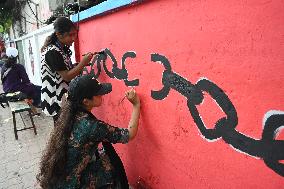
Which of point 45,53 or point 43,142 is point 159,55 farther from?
point 43,142

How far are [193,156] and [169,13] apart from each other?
3.72 ft

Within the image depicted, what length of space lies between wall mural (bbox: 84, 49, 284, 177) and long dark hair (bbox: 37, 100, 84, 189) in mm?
755

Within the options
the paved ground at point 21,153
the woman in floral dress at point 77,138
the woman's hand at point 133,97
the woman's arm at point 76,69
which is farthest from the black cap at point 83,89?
the paved ground at point 21,153

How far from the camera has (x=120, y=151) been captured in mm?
3422

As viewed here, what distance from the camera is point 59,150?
2.32 meters

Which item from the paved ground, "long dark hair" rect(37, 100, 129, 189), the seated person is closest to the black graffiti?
"long dark hair" rect(37, 100, 129, 189)

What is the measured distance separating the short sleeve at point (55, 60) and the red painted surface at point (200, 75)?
26.6 inches

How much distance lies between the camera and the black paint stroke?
1.55 meters

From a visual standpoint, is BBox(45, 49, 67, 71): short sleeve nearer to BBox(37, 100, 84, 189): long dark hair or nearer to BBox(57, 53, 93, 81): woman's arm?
BBox(57, 53, 93, 81): woman's arm

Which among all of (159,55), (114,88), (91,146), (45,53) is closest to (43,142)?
(45,53)

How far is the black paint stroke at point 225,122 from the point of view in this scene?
1554mm

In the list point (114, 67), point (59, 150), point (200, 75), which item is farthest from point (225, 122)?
point (114, 67)

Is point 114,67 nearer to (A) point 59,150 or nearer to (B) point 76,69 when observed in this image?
(B) point 76,69

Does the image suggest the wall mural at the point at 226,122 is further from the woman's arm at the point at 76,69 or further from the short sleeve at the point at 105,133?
the woman's arm at the point at 76,69
